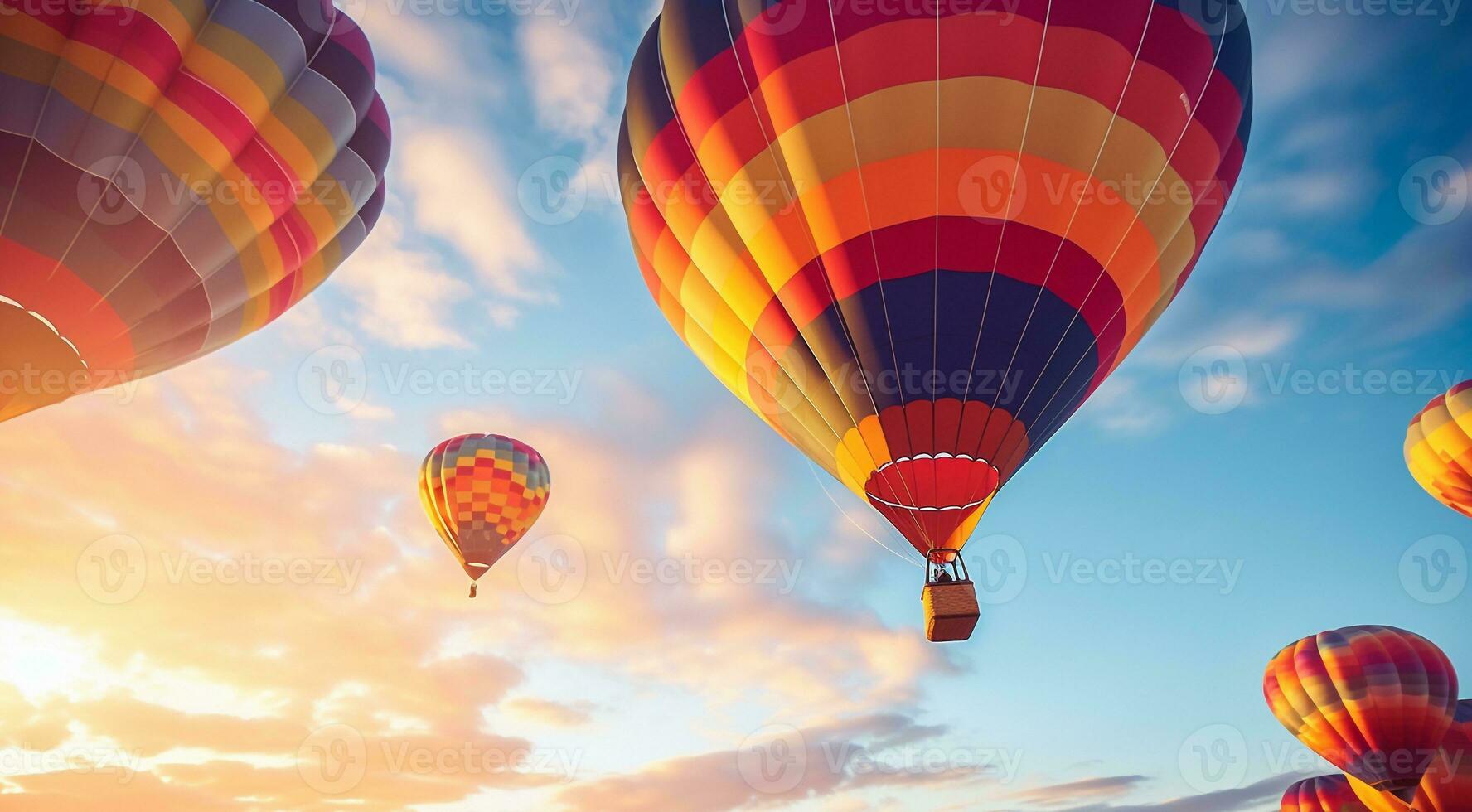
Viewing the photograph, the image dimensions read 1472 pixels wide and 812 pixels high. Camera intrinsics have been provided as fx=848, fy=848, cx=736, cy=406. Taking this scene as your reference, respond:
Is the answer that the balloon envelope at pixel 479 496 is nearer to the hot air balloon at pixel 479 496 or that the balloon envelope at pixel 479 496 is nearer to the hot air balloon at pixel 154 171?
the hot air balloon at pixel 479 496

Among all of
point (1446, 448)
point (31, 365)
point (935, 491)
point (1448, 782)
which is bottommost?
point (1448, 782)

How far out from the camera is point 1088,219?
8.83m

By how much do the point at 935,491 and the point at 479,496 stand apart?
40.2 feet

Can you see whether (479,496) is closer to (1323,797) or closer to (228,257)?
(228,257)

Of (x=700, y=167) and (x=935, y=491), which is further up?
(x=700, y=167)

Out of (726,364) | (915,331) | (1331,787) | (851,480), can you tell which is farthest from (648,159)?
(1331,787)

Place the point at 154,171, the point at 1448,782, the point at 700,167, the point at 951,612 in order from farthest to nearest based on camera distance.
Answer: the point at 1448,782 → the point at 700,167 → the point at 154,171 → the point at 951,612

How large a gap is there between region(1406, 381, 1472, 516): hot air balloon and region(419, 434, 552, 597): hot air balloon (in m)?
20.0

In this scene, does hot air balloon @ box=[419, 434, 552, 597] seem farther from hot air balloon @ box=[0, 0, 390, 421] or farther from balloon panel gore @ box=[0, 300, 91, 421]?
balloon panel gore @ box=[0, 300, 91, 421]

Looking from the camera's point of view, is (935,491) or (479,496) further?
(479,496)

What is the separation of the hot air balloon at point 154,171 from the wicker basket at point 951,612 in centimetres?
881

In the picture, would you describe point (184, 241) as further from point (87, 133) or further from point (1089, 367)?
point (1089, 367)

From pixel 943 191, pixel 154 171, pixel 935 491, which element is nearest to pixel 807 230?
pixel 943 191

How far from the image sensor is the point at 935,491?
8727 mm
